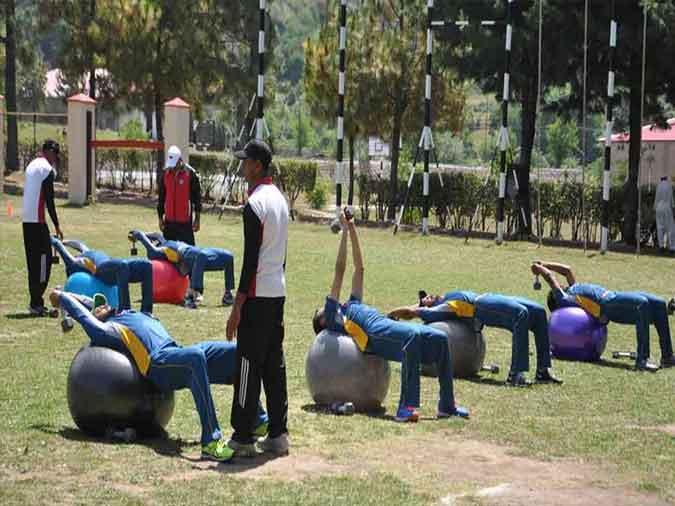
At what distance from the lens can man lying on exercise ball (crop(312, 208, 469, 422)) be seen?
10.6 metres

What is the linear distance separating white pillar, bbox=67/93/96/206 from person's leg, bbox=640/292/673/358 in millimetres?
26769

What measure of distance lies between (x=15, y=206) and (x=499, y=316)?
88.2 ft

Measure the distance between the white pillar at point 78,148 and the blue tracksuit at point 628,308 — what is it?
26.2 metres

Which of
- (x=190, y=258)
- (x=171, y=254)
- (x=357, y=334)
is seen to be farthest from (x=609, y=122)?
(x=357, y=334)

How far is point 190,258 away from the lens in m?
17.7

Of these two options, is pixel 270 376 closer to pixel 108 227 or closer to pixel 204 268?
pixel 204 268

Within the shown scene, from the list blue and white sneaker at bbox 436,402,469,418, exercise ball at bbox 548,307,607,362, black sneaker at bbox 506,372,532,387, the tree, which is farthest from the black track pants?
the tree

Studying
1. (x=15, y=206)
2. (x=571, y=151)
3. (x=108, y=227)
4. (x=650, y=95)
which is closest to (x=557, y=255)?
(x=650, y=95)

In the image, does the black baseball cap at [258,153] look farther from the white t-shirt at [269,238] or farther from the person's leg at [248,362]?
the person's leg at [248,362]

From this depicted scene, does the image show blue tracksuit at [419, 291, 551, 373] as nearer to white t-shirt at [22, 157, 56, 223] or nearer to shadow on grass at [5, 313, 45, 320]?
white t-shirt at [22, 157, 56, 223]

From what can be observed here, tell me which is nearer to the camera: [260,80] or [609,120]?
[609,120]

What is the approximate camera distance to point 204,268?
696 inches

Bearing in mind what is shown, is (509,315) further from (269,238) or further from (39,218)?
(39,218)

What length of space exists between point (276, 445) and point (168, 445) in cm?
83
